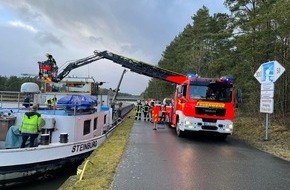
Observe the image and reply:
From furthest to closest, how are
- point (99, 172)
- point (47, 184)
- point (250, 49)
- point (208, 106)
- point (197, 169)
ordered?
point (250, 49), point (208, 106), point (47, 184), point (197, 169), point (99, 172)

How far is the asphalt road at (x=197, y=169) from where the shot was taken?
8.22 meters

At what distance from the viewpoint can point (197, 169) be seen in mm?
9992

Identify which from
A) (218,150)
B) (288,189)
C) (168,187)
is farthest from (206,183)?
(218,150)

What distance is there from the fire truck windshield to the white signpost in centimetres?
172

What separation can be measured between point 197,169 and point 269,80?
9.01 metres

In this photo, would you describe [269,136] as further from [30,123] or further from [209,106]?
[30,123]

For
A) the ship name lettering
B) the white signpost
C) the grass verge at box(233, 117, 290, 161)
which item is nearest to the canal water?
the ship name lettering

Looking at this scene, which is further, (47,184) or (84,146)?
(84,146)

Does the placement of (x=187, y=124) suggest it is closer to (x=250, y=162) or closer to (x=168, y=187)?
(x=250, y=162)

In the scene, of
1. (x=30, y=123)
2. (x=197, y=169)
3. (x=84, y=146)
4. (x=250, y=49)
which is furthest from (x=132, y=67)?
(x=197, y=169)

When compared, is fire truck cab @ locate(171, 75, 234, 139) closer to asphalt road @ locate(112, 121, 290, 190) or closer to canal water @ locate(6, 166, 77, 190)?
asphalt road @ locate(112, 121, 290, 190)

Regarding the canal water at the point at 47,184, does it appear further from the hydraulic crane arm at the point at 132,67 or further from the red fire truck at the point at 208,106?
the hydraulic crane arm at the point at 132,67

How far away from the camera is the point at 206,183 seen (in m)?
8.35

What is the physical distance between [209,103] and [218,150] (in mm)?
3433
